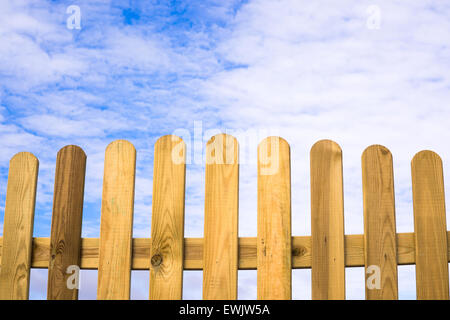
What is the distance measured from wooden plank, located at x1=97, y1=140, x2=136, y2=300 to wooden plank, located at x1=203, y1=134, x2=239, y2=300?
0.58 meters

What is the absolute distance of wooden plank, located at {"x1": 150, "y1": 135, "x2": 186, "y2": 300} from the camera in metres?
3.24

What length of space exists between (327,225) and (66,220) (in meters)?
1.97

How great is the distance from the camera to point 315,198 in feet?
10.9

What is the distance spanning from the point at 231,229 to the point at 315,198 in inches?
26.2

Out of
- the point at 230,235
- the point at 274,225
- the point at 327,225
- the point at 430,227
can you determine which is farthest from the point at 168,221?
the point at 430,227

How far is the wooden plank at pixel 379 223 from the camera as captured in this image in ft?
10.8

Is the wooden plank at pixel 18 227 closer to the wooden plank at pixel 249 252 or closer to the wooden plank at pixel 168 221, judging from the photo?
the wooden plank at pixel 249 252

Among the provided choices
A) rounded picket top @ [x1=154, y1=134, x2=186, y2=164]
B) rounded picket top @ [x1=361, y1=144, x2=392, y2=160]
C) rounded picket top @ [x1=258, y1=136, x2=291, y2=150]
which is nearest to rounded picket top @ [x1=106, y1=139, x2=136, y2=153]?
rounded picket top @ [x1=154, y1=134, x2=186, y2=164]

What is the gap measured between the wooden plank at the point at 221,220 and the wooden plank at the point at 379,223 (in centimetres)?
99

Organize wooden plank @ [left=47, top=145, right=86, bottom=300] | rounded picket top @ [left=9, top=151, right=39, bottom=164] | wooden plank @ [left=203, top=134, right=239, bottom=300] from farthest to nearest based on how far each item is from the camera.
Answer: rounded picket top @ [left=9, top=151, right=39, bottom=164], wooden plank @ [left=47, top=145, right=86, bottom=300], wooden plank @ [left=203, top=134, right=239, bottom=300]

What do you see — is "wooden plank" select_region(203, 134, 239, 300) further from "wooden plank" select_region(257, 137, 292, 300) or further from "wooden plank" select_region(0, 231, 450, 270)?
"wooden plank" select_region(257, 137, 292, 300)
